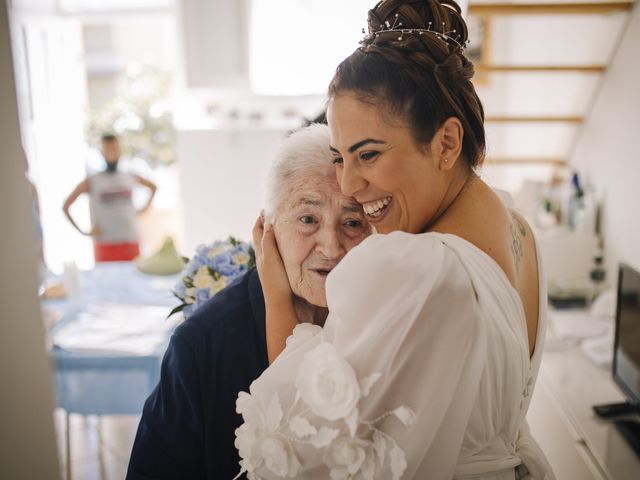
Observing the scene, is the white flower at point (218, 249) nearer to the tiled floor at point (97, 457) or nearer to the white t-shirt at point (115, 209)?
the tiled floor at point (97, 457)

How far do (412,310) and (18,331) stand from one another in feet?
1.62

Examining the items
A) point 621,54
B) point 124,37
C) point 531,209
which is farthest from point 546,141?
point 124,37

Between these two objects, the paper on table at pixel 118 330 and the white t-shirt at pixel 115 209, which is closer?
the paper on table at pixel 118 330

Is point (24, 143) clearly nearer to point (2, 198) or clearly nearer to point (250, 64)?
point (2, 198)

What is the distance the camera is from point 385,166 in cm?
82

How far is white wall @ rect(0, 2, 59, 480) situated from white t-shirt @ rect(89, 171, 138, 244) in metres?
2.45

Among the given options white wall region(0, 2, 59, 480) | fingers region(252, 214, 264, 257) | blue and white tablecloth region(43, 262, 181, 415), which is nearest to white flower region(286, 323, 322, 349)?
fingers region(252, 214, 264, 257)

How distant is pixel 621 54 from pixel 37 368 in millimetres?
2358

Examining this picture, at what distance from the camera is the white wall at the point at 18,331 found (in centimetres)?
66

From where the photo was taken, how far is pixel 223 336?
102 centimetres

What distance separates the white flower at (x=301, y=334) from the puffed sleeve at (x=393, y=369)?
111 millimetres

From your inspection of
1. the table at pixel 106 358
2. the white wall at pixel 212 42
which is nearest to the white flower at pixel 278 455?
the table at pixel 106 358

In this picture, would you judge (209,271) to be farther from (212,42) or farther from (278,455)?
(212,42)

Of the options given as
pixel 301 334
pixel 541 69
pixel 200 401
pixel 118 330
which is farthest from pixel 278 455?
pixel 541 69
